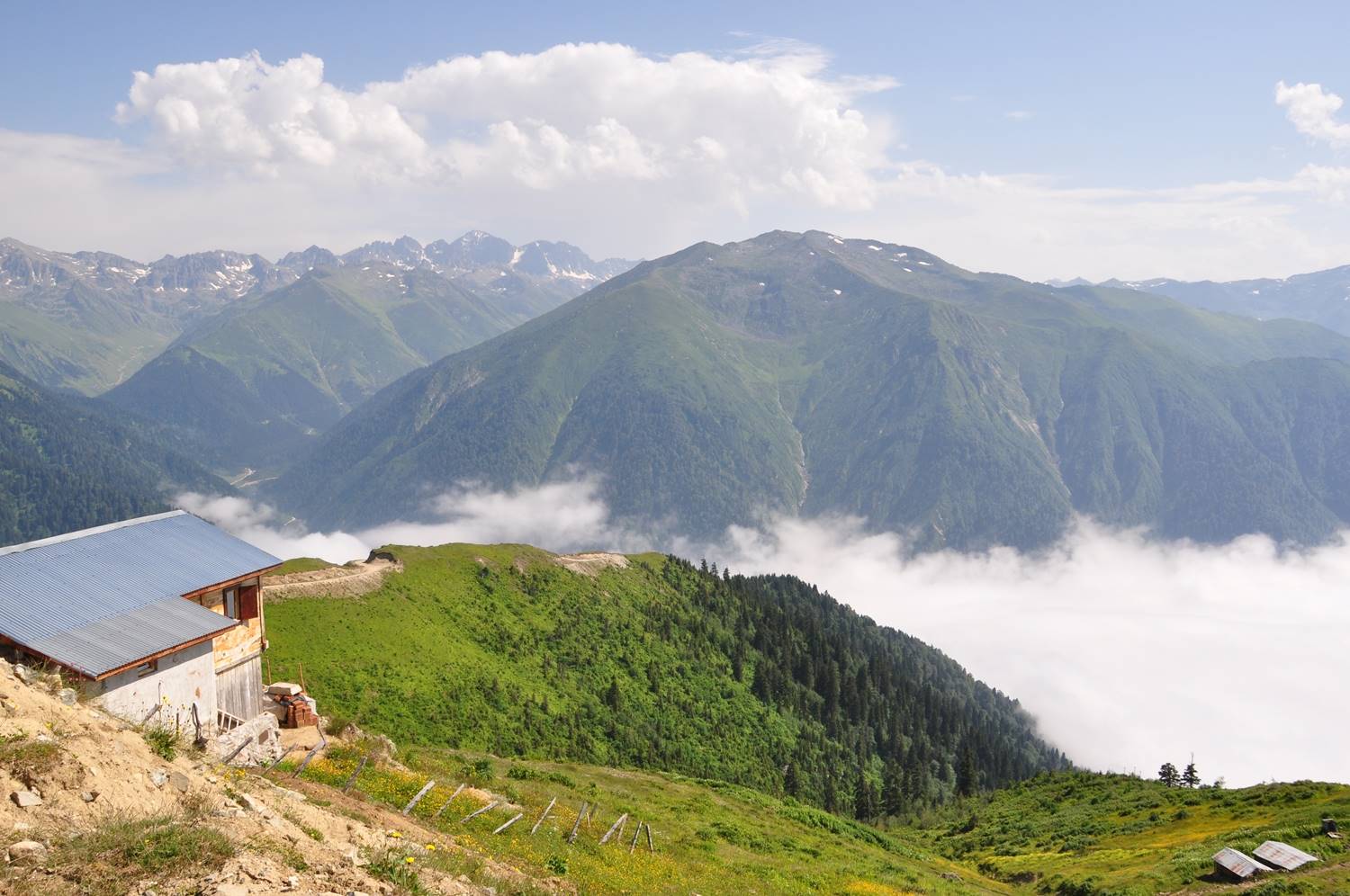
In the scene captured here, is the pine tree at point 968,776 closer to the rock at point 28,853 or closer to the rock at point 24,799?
the rock at point 24,799

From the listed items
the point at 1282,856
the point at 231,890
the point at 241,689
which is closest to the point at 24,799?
the point at 231,890

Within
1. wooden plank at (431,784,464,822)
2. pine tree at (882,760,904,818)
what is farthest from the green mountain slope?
wooden plank at (431,784,464,822)

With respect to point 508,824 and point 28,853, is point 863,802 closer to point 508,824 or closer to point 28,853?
point 508,824

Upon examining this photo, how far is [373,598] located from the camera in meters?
95.6

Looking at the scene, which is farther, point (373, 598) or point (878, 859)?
point (373, 598)

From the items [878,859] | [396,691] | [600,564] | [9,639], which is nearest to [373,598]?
[396,691]

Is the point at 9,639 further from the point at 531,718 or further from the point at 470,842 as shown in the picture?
the point at 531,718

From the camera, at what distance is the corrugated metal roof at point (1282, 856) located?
4447 cm

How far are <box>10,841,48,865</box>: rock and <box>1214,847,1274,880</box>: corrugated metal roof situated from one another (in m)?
52.5

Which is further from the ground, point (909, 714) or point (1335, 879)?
point (1335, 879)

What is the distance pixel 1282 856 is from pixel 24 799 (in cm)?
5597

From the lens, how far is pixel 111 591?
30.6 meters

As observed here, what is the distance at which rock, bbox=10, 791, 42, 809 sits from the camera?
53.1ft

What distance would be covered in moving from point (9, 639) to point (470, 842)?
15.5m
